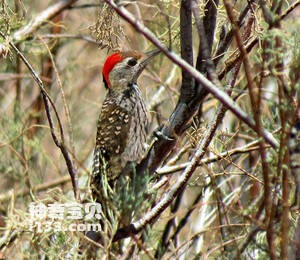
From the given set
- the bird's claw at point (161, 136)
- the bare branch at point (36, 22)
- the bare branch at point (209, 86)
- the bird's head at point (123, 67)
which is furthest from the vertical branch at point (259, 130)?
the bare branch at point (36, 22)

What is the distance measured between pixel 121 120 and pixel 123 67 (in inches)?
14.5

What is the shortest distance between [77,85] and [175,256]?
4.81 metres

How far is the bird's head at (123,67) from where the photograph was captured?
487 cm

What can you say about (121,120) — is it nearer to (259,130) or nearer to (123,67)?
(123,67)

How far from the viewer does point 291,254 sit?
9.59 feet

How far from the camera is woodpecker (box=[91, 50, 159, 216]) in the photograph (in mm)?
4539

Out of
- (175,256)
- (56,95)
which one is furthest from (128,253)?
(56,95)

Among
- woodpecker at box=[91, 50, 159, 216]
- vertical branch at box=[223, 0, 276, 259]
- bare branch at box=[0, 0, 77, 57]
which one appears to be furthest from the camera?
bare branch at box=[0, 0, 77, 57]

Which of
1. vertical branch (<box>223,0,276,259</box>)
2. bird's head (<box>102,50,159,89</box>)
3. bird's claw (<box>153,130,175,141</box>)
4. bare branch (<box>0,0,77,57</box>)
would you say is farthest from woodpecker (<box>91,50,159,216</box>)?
vertical branch (<box>223,0,276,259</box>)

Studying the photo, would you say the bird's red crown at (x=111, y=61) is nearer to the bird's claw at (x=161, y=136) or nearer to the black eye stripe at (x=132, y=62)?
the black eye stripe at (x=132, y=62)

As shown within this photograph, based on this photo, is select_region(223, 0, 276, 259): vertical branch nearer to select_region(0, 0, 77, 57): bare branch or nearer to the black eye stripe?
the black eye stripe

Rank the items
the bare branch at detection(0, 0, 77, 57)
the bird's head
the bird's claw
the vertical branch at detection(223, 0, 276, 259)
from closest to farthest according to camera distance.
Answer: the vertical branch at detection(223, 0, 276, 259)
the bird's claw
the bird's head
the bare branch at detection(0, 0, 77, 57)

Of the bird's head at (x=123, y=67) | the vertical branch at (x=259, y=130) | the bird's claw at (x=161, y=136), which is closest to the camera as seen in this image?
the vertical branch at (x=259, y=130)

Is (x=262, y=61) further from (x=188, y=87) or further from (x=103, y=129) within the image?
(x=103, y=129)
